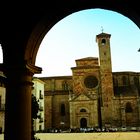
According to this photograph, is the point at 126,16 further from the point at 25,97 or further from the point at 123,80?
the point at 123,80

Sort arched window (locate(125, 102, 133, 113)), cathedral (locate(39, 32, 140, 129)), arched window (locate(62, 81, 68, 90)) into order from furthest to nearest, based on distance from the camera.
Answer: arched window (locate(62, 81, 68, 90)) → arched window (locate(125, 102, 133, 113)) → cathedral (locate(39, 32, 140, 129))

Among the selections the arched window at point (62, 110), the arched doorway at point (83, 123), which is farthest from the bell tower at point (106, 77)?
the arched window at point (62, 110)

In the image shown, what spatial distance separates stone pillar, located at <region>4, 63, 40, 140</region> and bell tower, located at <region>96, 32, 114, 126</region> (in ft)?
136

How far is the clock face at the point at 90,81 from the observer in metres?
49.0

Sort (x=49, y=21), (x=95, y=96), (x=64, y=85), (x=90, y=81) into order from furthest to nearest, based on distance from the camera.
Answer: (x=64, y=85), (x=90, y=81), (x=95, y=96), (x=49, y=21)

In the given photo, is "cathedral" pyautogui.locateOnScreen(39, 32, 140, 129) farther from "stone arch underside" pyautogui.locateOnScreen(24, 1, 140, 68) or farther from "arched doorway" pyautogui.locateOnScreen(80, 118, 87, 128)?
"stone arch underside" pyautogui.locateOnScreen(24, 1, 140, 68)

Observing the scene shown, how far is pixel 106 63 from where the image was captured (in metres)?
48.6

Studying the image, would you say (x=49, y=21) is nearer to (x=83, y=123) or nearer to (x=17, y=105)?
(x=17, y=105)

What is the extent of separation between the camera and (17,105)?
209 inches

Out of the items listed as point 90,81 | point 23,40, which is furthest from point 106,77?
point 23,40

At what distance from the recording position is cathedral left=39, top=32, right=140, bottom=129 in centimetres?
4606

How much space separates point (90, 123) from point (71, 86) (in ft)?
32.6

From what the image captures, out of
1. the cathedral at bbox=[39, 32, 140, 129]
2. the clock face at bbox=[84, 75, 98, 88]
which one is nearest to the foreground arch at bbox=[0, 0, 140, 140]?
the cathedral at bbox=[39, 32, 140, 129]

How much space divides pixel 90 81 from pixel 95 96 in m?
3.60
